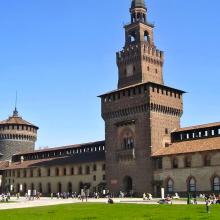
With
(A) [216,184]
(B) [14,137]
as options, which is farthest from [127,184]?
(B) [14,137]

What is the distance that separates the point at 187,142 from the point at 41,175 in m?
35.8

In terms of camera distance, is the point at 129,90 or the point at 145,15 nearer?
the point at 129,90

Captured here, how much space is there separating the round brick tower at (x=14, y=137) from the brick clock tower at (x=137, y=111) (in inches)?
1342

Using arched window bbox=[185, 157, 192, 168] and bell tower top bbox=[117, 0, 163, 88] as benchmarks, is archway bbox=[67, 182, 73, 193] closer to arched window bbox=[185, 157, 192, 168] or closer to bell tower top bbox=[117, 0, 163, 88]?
bell tower top bbox=[117, 0, 163, 88]

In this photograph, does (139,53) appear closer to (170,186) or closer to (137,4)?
(137,4)

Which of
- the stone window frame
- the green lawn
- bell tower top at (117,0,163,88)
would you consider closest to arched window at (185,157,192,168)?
the stone window frame

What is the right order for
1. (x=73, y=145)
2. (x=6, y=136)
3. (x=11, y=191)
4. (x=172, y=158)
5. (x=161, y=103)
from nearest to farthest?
(x=172, y=158), (x=161, y=103), (x=73, y=145), (x=11, y=191), (x=6, y=136)

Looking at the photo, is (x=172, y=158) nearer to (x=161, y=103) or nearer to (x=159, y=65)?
(x=161, y=103)

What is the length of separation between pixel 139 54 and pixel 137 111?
11041 mm

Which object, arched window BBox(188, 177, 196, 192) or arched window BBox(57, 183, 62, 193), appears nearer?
arched window BBox(188, 177, 196, 192)

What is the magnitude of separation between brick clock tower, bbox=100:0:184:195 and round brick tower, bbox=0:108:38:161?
34084 millimetres

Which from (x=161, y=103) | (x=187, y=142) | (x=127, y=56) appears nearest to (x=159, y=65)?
(x=127, y=56)

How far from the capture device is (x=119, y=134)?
68.2m

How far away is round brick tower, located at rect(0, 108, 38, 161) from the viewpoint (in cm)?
9925
